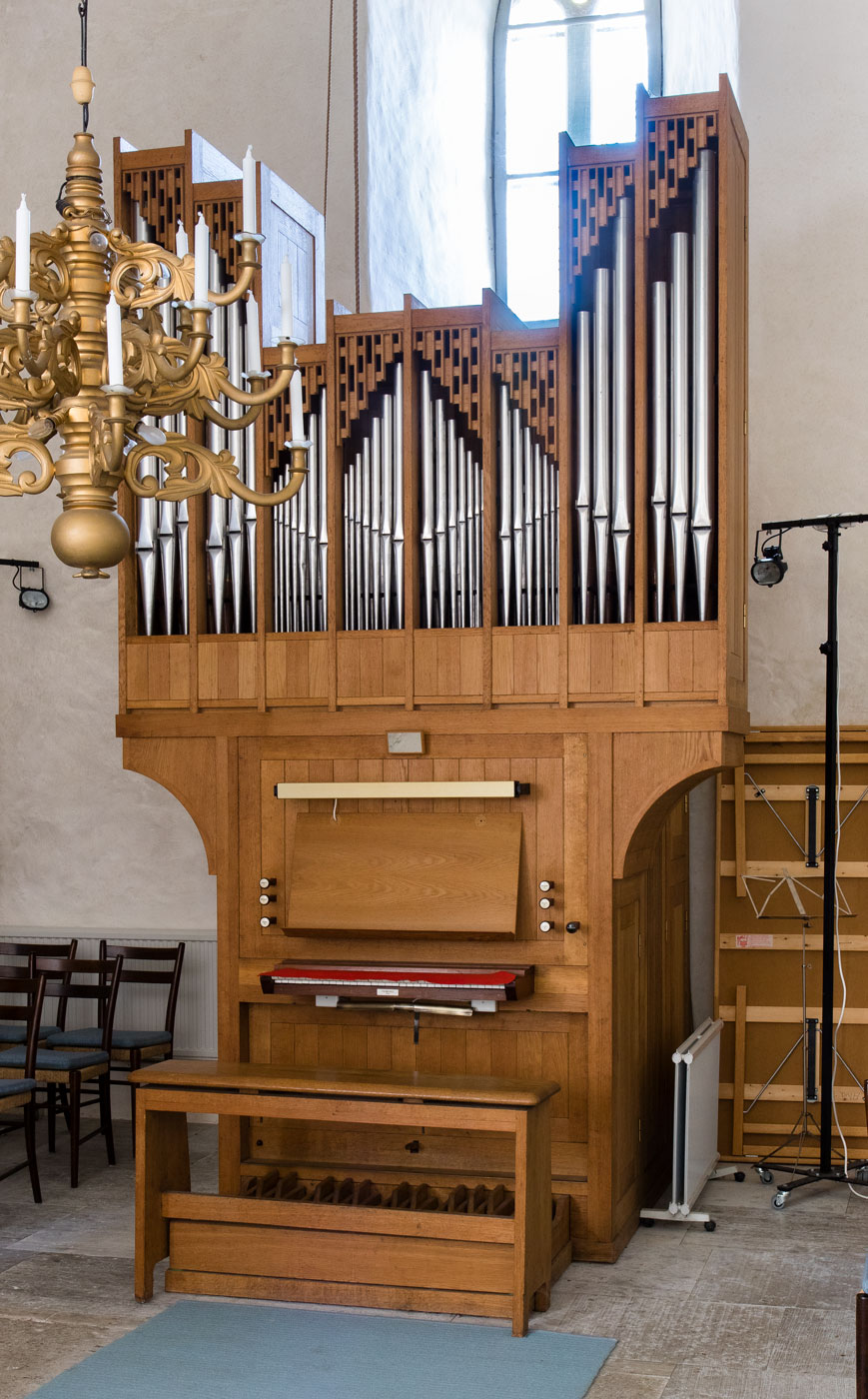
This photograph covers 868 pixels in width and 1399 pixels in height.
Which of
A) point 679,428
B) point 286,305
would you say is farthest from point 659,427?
point 286,305

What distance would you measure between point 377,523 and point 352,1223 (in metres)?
2.83

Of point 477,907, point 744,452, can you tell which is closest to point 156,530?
point 477,907

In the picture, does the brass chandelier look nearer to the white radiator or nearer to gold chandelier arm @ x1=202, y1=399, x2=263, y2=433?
gold chandelier arm @ x1=202, y1=399, x2=263, y2=433

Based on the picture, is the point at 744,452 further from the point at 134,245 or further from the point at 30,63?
the point at 30,63

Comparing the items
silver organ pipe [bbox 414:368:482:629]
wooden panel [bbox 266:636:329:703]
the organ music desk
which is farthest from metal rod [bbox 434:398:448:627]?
the organ music desk

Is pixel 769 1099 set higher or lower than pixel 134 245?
lower

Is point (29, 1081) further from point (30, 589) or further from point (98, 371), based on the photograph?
point (98, 371)

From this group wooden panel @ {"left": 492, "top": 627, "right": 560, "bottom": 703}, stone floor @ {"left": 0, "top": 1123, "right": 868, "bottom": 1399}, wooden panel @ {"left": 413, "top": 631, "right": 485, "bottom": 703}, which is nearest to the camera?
stone floor @ {"left": 0, "top": 1123, "right": 868, "bottom": 1399}

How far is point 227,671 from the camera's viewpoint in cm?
661

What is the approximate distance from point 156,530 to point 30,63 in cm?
417

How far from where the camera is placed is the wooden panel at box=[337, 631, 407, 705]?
20.9 feet

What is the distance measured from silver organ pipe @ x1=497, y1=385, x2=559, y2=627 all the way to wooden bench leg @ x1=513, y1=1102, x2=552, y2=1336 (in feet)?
6.63

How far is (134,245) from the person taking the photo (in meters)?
3.82

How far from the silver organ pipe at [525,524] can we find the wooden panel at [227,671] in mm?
1170
